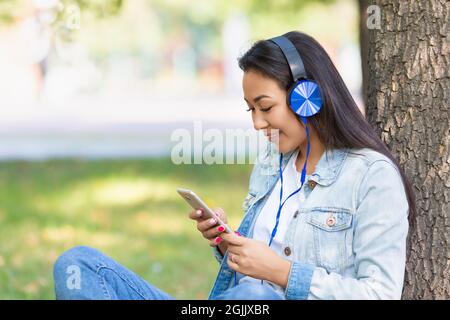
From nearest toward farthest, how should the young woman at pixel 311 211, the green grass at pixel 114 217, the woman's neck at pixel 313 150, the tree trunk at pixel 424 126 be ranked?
the young woman at pixel 311 211 → the woman's neck at pixel 313 150 → the tree trunk at pixel 424 126 → the green grass at pixel 114 217

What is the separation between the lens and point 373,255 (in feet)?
8.40

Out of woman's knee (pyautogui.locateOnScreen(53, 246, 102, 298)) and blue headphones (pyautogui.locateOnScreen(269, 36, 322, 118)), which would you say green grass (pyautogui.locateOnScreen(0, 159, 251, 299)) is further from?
blue headphones (pyautogui.locateOnScreen(269, 36, 322, 118))

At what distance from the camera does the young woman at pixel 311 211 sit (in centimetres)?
259

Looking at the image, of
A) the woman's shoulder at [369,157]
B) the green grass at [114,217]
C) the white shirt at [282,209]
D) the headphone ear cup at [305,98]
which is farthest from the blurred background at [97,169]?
the woman's shoulder at [369,157]

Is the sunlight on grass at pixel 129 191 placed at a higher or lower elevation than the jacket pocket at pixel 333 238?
lower

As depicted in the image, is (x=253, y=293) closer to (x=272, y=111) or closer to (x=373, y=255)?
(x=373, y=255)

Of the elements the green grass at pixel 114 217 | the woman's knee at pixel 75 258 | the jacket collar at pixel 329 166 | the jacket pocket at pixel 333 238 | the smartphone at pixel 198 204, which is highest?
→ the jacket collar at pixel 329 166

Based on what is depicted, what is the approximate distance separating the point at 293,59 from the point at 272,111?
0.66ft

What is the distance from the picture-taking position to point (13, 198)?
8633 mm

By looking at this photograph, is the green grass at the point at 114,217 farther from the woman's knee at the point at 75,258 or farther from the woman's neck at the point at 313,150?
the woman's neck at the point at 313,150

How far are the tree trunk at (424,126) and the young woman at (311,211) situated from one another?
0.25m

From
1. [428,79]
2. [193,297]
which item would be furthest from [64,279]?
[193,297]

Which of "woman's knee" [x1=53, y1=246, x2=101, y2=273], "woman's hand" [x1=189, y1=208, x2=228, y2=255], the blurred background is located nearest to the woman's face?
the blurred background
